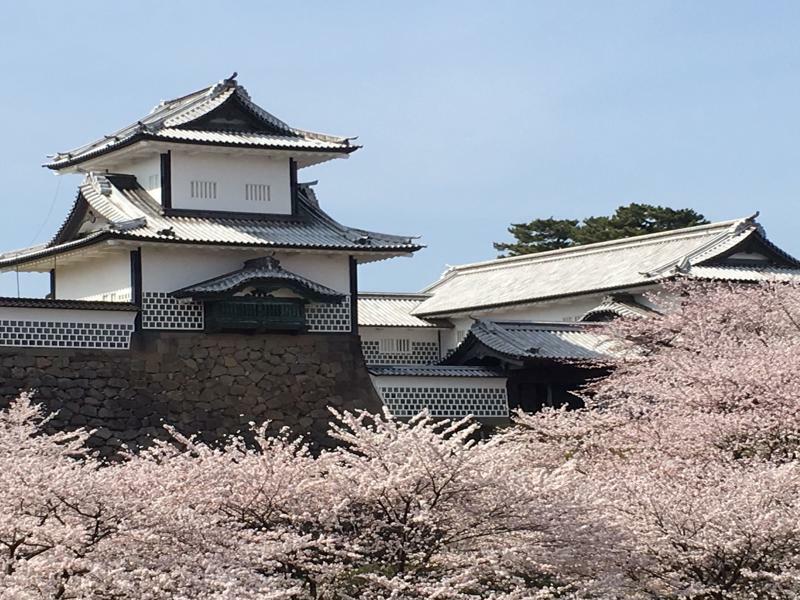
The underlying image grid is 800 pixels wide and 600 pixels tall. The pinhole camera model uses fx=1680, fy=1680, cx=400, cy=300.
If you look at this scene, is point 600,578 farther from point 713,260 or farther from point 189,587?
point 713,260

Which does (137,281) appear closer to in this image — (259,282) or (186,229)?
(186,229)

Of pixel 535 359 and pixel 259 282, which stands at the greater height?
pixel 259 282

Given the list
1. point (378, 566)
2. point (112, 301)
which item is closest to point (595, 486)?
point (378, 566)

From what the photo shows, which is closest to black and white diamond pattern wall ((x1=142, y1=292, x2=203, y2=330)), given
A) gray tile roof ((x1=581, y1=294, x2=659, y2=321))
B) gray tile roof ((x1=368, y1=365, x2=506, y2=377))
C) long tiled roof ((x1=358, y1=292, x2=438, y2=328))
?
gray tile roof ((x1=368, y1=365, x2=506, y2=377))

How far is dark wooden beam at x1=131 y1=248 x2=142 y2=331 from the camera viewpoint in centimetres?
2628

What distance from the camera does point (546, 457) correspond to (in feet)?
74.8

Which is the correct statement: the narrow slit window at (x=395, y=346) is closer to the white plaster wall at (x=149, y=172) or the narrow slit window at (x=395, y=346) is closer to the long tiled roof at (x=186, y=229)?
the long tiled roof at (x=186, y=229)

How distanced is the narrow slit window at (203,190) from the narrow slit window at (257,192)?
0.60 meters

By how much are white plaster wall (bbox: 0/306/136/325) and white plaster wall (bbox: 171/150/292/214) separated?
264cm

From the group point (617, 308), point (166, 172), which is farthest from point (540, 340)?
point (166, 172)

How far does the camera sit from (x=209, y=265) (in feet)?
90.3

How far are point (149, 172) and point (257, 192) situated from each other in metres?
1.87

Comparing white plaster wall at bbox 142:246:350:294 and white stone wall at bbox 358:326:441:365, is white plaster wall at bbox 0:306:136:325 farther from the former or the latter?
white stone wall at bbox 358:326:441:365

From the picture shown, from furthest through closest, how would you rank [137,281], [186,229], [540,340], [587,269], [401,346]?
1. [587,269]
2. [401,346]
3. [540,340]
4. [186,229]
5. [137,281]
